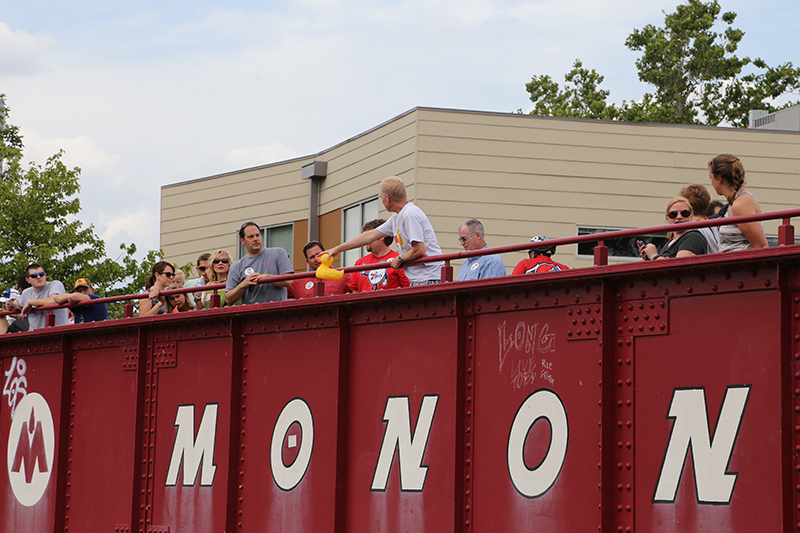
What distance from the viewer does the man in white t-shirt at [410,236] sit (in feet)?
24.6

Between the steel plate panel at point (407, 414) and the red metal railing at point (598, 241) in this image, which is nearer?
the red metal railing at point (598, 241)

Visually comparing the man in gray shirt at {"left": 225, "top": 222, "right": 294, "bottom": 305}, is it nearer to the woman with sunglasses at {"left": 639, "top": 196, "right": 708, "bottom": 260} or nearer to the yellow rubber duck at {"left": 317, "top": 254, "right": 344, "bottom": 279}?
the yellow rubber duck at {"left": 317, "top": 254, "right": 344, "bottom": 279}

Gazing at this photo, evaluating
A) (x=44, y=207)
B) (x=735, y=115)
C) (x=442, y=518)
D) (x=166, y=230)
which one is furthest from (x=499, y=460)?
(x=735, y=115)

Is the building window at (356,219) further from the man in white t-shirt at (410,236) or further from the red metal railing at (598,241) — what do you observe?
the man in white t-shirt at (410,236)

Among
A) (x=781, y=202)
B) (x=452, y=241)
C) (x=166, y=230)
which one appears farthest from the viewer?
(x=166, y=230)

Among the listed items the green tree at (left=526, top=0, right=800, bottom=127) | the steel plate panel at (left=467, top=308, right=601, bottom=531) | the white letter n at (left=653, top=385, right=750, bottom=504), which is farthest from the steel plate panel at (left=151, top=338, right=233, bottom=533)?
the green tree at (left=526, top=0, right=800, bottom=127)

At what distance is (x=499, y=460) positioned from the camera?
6555 millimetres

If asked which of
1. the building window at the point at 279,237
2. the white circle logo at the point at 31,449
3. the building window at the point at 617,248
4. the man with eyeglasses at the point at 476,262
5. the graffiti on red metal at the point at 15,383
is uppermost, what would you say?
the building window at the point at 279,237

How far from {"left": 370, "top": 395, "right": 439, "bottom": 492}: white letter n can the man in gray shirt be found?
5.66 feet

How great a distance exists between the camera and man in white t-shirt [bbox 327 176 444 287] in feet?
24.6

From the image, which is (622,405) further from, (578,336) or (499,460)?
(499,460)

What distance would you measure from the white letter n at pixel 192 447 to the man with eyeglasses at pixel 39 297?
2.69 meters

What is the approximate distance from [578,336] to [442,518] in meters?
1.55

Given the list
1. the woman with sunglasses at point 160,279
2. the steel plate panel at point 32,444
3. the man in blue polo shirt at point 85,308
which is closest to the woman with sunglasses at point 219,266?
the woman with sunglasses at point 160,279
